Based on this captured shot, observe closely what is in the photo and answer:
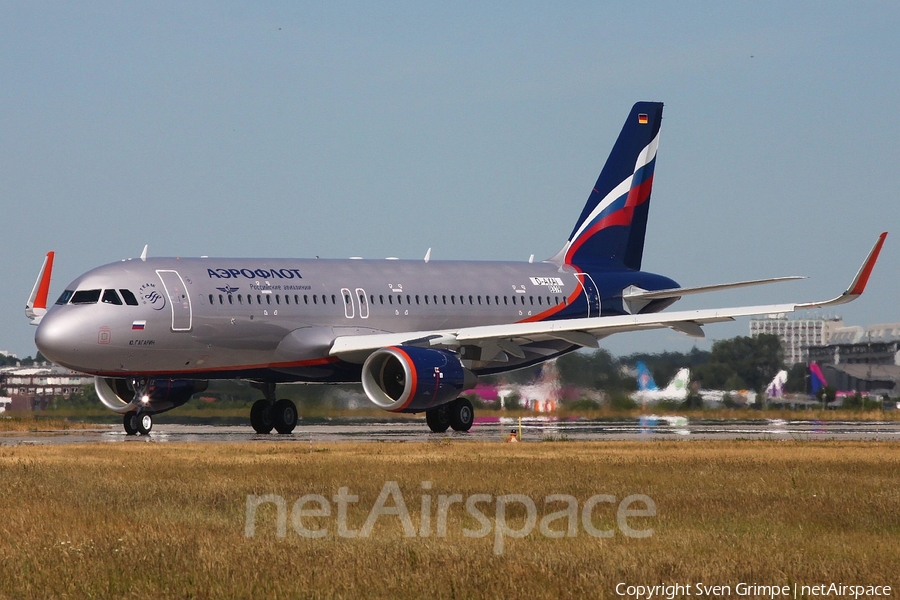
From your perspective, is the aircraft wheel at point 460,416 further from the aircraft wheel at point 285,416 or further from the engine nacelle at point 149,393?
the engine nacelle at point 149,393

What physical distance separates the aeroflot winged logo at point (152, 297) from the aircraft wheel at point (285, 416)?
15.1ft

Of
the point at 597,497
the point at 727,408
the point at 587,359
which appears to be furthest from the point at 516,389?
the point at 597,497

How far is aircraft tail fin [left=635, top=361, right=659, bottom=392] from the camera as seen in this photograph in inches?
1512

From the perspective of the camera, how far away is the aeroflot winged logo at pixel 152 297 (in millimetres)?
28797

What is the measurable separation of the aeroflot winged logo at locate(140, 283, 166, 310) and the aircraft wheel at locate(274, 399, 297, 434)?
4601 millimetres

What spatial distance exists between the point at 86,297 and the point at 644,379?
16284 mm

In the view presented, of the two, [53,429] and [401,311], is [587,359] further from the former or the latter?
[53,429]

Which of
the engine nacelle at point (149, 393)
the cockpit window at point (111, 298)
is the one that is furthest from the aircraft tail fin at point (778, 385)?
the cockpit window at point (111, 298)

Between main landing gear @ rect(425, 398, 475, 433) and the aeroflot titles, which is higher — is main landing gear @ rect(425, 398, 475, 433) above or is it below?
below

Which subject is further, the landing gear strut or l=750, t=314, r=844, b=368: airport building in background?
l=750, t=314, r=844, b=368: airport building in background

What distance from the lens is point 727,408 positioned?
41188 mm

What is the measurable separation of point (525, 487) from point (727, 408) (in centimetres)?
2635

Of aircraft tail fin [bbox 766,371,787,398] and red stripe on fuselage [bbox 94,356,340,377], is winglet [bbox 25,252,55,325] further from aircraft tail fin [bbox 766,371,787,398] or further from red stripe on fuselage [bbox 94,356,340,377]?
aircraft tail fin [bbox 766,371,787,398]

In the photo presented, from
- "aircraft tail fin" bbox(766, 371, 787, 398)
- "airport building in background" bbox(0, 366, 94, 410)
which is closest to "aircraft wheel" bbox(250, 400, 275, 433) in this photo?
"airport building in background" bbox(0, 366, 94, 410)
